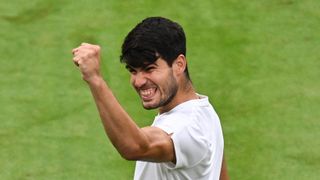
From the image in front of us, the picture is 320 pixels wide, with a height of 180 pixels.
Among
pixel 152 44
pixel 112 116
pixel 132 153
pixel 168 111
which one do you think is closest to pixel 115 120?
pixel 112 116

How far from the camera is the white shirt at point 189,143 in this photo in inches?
187

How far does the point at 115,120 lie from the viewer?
4.31 metres

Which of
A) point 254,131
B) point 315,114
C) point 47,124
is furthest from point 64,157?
point 315,114

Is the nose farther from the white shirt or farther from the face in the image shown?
the white shirt

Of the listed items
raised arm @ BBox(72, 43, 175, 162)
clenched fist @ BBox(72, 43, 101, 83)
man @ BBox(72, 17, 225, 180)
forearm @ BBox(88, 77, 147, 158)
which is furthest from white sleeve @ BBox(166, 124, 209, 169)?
clenched fist @ BBox(72, 43, 101, 83)

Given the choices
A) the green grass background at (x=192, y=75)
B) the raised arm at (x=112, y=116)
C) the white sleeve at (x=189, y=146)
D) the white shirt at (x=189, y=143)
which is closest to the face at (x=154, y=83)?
the white shirt at (x=189, y=143)

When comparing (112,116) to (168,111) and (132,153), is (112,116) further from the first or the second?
(168,111)

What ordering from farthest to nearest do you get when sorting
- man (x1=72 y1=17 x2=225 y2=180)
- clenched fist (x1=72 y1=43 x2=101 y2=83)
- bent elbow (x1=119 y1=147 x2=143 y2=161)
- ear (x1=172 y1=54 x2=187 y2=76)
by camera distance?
1. ear (x1=172 y1=54 x2=187 y2=76)
2. man (x1=72 y1=17 x2=225 y2=180)
3. bent elbow (x1=119 y1=147 x2=143 y2=161)
4. clenched fist (x1=72 y1=43 x2=101 y2=83)

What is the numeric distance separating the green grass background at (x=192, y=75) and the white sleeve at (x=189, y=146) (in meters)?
3.48

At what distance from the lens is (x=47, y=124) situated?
9.15 metres

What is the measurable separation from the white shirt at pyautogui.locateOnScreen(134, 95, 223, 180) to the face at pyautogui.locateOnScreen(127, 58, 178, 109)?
12 centimetres

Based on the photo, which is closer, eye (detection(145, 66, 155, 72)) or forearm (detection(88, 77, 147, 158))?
forearm (detection(88, 77, 147, 158))

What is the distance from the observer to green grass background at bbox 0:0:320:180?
28.2 feet

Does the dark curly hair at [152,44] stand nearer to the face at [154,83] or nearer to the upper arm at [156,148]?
the face at [154,83]
